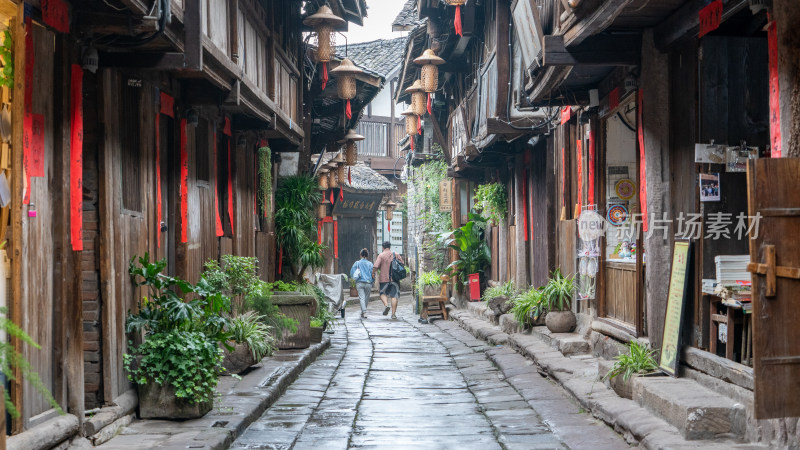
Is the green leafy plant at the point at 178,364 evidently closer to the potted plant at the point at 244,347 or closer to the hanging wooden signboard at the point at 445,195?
the potted plant at the point at 244,347

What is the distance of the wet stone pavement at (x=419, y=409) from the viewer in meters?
7.45

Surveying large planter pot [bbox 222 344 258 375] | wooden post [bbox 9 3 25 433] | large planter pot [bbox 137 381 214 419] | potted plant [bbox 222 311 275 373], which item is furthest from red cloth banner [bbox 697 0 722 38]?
large planter pot [bbox 222 344 258 375]

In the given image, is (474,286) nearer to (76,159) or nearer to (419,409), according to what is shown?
(419,409)

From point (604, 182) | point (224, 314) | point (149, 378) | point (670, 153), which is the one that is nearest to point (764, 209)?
point (670, 153)

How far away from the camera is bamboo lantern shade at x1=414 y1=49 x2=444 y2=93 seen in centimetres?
2066

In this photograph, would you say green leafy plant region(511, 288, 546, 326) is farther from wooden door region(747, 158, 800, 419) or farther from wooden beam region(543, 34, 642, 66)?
wooden door region(747, 158, 800, 419)

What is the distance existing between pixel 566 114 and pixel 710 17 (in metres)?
6.11

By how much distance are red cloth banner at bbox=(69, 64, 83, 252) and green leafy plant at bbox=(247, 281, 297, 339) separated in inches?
226

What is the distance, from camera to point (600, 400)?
807cm

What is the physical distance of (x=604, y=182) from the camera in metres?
11.1

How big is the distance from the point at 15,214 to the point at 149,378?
295 centimetres

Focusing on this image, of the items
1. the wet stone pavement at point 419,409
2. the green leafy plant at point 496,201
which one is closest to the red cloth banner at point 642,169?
the wet stone pavement at point 419,409

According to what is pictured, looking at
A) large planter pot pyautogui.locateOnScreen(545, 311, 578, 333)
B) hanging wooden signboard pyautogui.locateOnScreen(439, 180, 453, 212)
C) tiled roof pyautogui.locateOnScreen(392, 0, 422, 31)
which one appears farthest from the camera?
tiled roof pyautogui.locateOnScreen(392, 0, 422, 31)

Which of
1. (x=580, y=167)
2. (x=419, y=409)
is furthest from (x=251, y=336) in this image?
(x=580, y=167)
